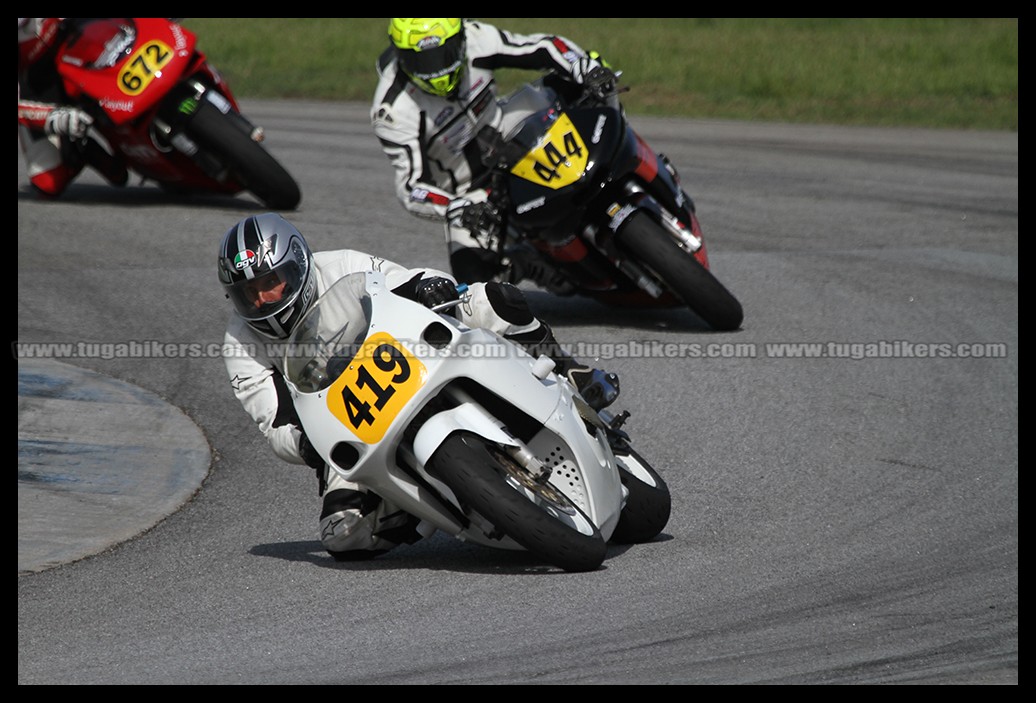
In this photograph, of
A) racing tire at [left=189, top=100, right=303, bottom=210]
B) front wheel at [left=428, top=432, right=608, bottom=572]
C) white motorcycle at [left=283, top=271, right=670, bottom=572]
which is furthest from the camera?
racing tire at [left=189, top=100, right=303, bottom=210]

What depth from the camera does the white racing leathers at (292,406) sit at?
554cm

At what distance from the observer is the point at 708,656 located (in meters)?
4.41

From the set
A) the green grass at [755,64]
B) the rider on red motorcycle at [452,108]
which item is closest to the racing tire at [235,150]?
the rider on red motorcycle at [452,108]

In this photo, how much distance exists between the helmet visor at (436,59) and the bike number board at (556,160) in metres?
1.04

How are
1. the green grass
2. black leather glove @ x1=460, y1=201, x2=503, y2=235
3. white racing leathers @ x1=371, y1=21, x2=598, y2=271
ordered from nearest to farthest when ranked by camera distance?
black leather glove @ x1=460, y1=201, x2=503, y2=235
white racing leathers @ x1=371, y1=21, x2=598, y2=271
the green grass

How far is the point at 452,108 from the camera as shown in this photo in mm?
9422

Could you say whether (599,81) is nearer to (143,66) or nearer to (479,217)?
(479,217)

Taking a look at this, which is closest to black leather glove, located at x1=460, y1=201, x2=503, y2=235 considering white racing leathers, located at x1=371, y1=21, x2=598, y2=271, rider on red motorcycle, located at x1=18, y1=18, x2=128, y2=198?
white racing leathers, located at x1=371, y1=21, x2=598, y2=271

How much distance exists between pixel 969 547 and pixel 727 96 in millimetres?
14978

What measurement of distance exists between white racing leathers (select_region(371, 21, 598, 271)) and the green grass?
952cm

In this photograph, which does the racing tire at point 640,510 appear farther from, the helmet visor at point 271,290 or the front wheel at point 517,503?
the helmet visor at point 271,290

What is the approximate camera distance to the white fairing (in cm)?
508

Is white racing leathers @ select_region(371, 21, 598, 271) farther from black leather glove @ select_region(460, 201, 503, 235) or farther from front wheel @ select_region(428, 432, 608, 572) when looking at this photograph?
front wheel @ select_region(428, 432, 608, 572)
